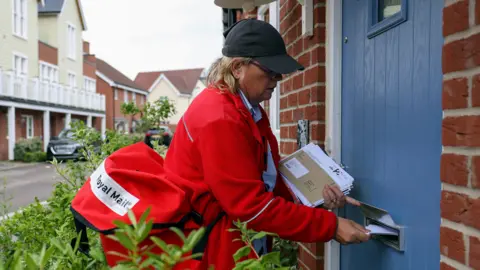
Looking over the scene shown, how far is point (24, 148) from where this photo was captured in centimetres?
2292

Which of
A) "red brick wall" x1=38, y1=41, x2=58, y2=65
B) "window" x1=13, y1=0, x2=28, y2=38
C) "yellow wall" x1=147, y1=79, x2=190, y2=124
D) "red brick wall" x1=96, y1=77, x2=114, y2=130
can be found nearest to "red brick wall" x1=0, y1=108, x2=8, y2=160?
"window" x1=13, y1=0, x2=28, y2=38

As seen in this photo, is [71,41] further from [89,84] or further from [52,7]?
[89,84]

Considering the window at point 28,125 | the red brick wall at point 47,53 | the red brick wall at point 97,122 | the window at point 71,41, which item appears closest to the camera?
the window at point 28,125

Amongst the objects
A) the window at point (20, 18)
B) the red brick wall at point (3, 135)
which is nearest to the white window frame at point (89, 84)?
the window at point (20, 18)

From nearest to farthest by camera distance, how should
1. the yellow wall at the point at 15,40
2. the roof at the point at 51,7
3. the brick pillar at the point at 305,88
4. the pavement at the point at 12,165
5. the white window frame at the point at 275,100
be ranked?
the brick pillar at the point at 305,88
the white window frame at the point at 275,100
the pavement at the point at 12,165
the yellow wall at the point at 15,40
the roof at the point at 51,7

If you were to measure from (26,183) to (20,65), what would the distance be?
1342 centimetres

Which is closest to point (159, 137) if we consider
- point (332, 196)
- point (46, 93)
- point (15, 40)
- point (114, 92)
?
point (332, 196)

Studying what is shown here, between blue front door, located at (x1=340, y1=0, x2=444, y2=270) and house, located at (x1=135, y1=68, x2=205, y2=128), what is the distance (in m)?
52.0

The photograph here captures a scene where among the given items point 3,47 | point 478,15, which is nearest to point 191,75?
point 3,47

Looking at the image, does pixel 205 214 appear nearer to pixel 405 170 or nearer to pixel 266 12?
pixel 405 170

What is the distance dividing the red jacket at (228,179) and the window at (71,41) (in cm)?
3313

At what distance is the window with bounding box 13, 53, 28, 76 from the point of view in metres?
24.6

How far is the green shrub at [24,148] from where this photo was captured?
75.0 ft

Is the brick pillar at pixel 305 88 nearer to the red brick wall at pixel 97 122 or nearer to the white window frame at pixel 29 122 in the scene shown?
the white window frame at pixel 29 122
